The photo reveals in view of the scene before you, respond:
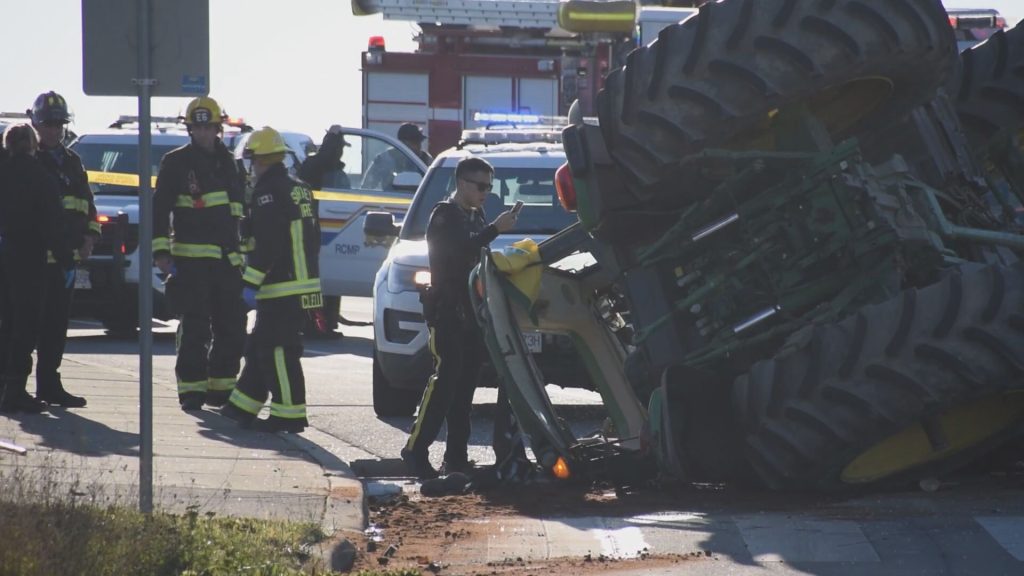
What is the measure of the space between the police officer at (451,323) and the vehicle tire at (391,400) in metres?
2.32

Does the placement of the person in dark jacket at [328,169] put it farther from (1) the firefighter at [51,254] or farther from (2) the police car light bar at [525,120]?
(1) the firefighter at [51,254]

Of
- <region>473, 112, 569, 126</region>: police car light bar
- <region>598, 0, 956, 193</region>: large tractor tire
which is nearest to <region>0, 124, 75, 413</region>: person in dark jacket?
<region>598, 0, 956, 193</region>: large tractor tire

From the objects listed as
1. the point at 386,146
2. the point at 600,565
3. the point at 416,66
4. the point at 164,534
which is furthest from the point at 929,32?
the point at 416,66

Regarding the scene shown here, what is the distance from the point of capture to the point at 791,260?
27.5 ft

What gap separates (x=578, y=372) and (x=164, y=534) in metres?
4.53

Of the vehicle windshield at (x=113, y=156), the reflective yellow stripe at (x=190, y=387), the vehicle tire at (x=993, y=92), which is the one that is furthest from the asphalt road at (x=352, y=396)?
the vehicle tire at (x=993, y=92)

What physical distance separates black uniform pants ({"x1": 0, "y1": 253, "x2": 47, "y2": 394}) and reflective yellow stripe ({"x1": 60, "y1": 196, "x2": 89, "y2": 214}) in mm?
489

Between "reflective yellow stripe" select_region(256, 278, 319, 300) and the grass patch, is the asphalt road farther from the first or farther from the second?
the grass patch

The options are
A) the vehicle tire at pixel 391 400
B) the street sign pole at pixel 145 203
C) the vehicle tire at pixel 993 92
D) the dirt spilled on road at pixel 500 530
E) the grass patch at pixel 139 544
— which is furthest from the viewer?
the vehicle tire at pixel 391 400

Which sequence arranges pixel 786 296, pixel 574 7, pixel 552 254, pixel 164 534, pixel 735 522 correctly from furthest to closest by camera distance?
pixel 574 7 < pixel 552 254 < pixel 786 296 < pixel 735 522 < pixel 164 534

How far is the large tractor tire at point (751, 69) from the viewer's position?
26.9 ft

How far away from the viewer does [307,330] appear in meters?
18.7

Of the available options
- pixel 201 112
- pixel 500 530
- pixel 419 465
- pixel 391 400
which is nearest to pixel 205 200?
pixel 201 112

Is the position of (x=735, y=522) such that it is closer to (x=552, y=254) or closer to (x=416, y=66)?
(x=552, y=254)
